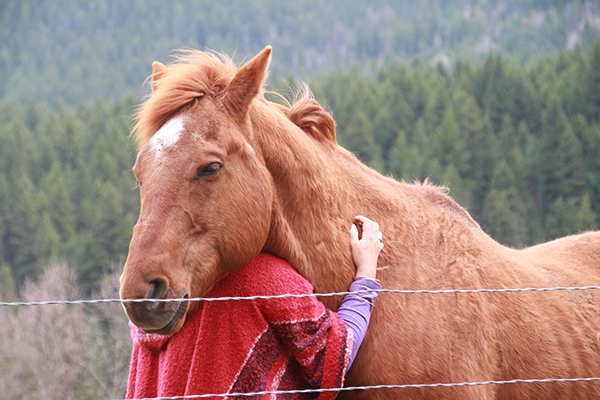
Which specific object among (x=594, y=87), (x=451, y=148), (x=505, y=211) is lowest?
(x=505, y=211)

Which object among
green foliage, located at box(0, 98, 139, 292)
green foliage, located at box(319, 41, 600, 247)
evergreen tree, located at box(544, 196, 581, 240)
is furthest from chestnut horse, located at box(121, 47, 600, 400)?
evergreen tree, located at box(544, 196, 581, 240)

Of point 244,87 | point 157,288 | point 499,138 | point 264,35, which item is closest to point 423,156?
point 499,138

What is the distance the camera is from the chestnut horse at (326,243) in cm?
212

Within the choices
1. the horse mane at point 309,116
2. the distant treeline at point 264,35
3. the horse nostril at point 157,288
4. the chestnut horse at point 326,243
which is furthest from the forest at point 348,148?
the distant treeline at point 264,35

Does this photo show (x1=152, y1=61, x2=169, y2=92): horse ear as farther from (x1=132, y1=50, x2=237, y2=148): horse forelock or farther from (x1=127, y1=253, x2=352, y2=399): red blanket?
(x1=127, y1=253, x2=352, y2=399): red blanket

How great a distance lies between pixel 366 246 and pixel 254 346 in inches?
30.8

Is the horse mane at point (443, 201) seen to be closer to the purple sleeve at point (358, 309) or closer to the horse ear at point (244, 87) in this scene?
the purple sleeve at point (358, 309)

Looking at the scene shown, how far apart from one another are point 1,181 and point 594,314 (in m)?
60.7

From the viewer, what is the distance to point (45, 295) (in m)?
32.8

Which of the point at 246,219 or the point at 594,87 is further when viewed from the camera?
the point at 594,87

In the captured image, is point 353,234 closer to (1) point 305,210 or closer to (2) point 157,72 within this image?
(1) point 305,210

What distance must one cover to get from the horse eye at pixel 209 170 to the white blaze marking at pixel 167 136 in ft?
0.55

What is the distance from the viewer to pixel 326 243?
8.39 feet

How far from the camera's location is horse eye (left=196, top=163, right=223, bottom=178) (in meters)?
2.16
